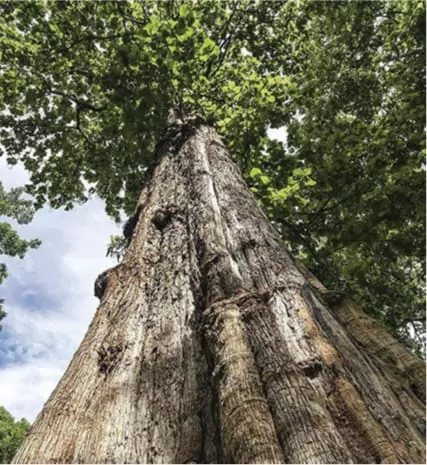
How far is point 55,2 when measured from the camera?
7.32 metres

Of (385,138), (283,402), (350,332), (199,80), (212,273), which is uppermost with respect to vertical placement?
(199,80)

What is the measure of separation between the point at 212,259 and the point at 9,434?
3135cm

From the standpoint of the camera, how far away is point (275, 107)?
23.4 feet

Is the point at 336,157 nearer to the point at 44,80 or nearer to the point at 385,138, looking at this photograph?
the point at 385,138

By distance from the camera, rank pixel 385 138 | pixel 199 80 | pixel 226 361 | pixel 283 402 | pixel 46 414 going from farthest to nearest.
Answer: pixel 199 80 → pixel 385 138 → pixel 46 414 → pixel 226 361 → pixel 283 402

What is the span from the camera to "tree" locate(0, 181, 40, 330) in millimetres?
23031

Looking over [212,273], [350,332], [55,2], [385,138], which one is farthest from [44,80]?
[350,332]

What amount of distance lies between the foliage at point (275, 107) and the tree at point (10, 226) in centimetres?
1566

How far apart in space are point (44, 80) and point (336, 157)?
5849mm

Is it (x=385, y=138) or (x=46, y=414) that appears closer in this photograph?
(x=46, y=414)

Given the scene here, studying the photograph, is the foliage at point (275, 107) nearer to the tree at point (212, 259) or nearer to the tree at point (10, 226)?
the tree at point (212, 259)

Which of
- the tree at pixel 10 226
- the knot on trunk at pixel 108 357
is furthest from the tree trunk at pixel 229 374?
the tree at pixel 10 226

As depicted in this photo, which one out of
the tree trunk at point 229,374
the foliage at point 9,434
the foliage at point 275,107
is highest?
the foliage at point 9,434

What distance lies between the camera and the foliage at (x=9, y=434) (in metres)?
25.3
